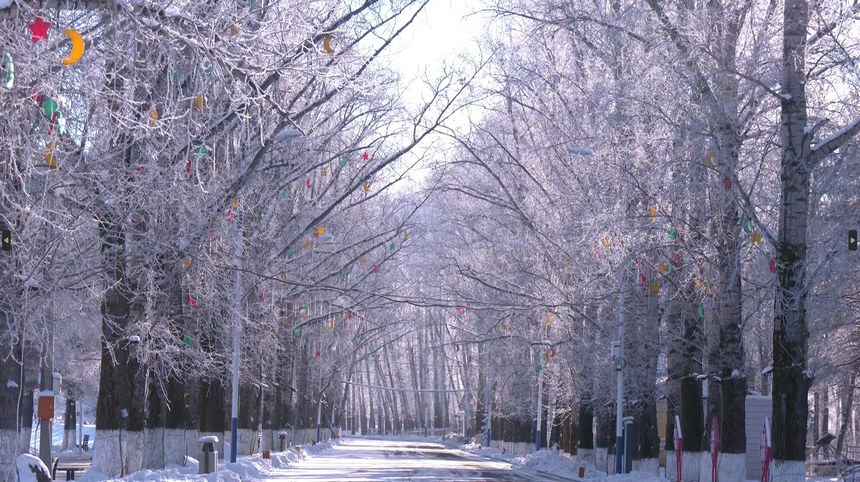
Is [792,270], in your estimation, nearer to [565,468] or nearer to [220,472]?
[220,472]

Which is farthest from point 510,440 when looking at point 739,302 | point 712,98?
point 712,98

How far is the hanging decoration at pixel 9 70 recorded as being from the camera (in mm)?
10914

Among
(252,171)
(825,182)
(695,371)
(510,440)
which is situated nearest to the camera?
(825,182)

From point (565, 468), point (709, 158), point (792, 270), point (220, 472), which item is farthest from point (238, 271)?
point (565, 468)

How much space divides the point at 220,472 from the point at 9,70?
18491mm

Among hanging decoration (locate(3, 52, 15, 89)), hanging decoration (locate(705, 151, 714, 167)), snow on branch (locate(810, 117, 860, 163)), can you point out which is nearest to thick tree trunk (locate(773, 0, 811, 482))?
→ snow on branch (locate(810, 117, 860, 163))

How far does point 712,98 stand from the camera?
1992 cm

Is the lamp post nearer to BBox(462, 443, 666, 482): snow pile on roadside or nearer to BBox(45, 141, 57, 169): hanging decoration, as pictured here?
BBox(45, 141, 57, 169): hanging decoration

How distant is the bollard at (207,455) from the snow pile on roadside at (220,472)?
16 centimetres

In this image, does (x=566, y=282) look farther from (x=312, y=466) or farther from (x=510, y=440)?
(x=510, y=440)

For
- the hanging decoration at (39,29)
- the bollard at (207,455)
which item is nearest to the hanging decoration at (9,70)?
the hanging decoration at (39,29)

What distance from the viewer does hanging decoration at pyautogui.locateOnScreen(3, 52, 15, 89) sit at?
10.9 m

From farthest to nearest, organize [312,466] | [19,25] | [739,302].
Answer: [312,466] < [739,302] < [19,25]

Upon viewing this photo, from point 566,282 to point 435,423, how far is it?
90.1 m
